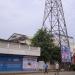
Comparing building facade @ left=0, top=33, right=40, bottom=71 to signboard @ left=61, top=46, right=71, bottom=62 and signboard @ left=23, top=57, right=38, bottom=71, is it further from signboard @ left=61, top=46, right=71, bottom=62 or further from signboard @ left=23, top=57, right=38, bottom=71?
signboard @ left=61, top=46, right=71, bottom=62

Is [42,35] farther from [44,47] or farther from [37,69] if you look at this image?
[37,69]

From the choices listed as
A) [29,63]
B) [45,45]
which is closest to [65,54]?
[45,45]

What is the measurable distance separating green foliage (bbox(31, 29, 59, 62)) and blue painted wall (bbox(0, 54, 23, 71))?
9319 mm

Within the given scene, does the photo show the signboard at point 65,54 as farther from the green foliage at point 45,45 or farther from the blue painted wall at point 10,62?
the blue painted wall at point 10,62

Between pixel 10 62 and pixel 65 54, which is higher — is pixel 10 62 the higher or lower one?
the lower one

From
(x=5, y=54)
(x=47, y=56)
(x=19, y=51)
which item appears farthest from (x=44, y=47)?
(x=5, y=54)

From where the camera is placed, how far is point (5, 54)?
117ft

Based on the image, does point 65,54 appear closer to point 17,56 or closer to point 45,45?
point 45,45

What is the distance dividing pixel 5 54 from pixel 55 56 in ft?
54.2

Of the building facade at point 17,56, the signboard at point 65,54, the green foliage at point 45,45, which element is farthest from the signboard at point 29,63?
the signboard at point 65,54

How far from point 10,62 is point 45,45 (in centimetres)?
1322

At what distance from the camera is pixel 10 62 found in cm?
3688

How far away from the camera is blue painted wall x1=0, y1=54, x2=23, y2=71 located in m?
35.7

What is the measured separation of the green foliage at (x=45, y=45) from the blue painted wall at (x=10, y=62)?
30.6 feet
